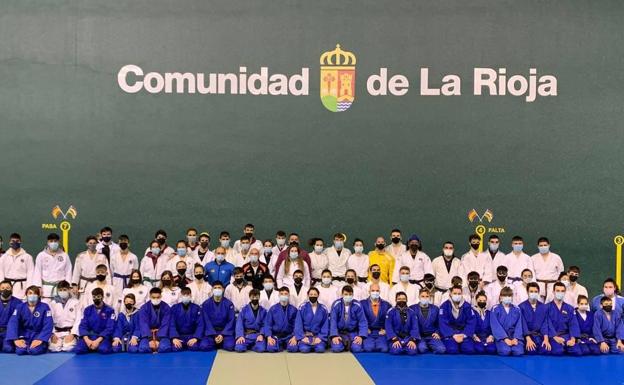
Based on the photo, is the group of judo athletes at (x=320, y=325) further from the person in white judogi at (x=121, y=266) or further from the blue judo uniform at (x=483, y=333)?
the person in white judogi at (x=121, y=266)

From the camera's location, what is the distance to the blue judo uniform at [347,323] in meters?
11.0

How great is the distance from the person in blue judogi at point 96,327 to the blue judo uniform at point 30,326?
1.64ft

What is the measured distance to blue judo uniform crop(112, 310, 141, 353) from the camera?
10594 millimetres

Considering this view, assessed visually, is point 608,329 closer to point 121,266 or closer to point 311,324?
point 311,324

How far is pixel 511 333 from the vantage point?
10961 mm

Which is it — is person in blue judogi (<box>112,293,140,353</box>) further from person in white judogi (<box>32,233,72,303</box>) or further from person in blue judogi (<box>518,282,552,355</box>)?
person in blue judogi (<box>518,282,552,355</box>)

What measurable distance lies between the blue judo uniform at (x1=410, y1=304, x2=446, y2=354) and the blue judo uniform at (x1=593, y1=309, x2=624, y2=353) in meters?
2.57

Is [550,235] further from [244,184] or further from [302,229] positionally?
[244,184]

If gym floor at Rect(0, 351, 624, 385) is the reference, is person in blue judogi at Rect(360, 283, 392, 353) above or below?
above

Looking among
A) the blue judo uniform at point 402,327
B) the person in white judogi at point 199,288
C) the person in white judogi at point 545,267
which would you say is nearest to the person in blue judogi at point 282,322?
the person in white judogi at point 199,288

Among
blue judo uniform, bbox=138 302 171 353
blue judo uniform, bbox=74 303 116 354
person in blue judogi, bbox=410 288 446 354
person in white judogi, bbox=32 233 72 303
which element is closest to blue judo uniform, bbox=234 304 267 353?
blue judo uniform, bbox=138 302 171 353

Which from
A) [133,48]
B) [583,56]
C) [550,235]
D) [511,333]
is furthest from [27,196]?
[583,56]

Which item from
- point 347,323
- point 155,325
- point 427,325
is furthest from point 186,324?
point 427,325

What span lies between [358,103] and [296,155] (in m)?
1.80
